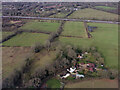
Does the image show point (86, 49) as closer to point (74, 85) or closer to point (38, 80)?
point (74, 85)

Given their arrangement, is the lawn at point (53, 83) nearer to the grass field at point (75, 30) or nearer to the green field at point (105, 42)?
the green field at point (105, 42)

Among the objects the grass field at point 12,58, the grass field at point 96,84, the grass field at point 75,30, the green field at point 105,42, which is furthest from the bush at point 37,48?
the grass field at point 75,30

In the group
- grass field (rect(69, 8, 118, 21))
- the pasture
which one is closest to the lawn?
the pasture

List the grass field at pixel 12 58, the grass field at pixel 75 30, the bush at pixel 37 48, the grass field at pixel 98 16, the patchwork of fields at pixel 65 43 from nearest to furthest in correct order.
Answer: the patchwork of fields at pixel 65 43
the grass field at pixel 12 58
the bush at pixel 37 48
the grass field at pixel 75 30
the grass field at pixel 98 16

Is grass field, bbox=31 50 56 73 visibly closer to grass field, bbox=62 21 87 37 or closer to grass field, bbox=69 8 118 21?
grass field, bbox=62 21 87 37

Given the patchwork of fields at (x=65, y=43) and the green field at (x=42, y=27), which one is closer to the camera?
the patchwork of fields at (x=65, y=43)

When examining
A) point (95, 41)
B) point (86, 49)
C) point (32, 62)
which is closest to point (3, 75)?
point (32, 62)

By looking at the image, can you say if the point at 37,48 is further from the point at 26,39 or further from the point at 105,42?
the point at 105,42
